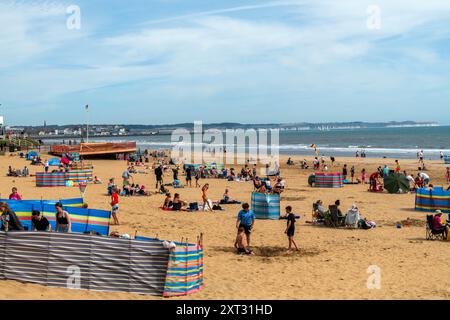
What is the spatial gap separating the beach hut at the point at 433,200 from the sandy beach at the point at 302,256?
0.62 metres

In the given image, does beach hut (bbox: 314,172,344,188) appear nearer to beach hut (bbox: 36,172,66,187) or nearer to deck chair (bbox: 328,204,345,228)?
deck chair (bbox: 328,204,345,228)

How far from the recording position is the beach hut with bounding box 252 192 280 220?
57.1 feet

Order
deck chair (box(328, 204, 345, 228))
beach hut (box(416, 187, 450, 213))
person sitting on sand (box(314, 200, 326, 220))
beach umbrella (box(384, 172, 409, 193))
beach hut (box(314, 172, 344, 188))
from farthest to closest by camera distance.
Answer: beach hut (box(314, 172, 344, 188)), beach umbrella (box(384, 172, 409, 193)), beach hut (box(416, 187, 450, 213)), person sitting on sand (box(314, 200, 326, 220)), deck chair (box(328, 204, 345, 228))

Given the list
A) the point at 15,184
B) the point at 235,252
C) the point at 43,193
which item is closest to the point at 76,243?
the point at 235,252

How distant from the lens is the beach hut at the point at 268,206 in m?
17.4

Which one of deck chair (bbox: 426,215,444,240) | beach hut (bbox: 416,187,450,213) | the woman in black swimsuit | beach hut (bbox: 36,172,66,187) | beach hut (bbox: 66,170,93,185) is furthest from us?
beach hut (bbox: 66,170,93,185)

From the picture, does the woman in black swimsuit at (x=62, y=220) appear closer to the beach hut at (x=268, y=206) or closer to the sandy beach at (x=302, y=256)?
the sandy beach at (x=302, y=256)

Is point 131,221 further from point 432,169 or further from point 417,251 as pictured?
point 432,169

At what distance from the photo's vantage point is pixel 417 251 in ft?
42.1

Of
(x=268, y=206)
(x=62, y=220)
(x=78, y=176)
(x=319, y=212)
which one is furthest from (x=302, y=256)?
(x=78, y=176)

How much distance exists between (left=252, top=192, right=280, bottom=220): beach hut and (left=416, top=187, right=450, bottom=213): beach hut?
233 inches

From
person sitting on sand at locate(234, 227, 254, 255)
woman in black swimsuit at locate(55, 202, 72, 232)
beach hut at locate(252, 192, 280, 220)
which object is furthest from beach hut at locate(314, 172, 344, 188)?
woman in black swimsuit at locate(55, 202, 72, 232)

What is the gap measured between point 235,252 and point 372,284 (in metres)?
3.62

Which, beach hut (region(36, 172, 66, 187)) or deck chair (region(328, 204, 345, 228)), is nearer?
deck chair (region(328, 204, 345, 228))
